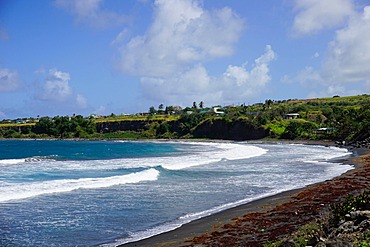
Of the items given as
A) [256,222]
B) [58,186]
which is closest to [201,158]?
[58,186]

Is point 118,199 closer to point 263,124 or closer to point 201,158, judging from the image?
point 201,158

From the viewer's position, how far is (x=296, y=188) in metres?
25.5

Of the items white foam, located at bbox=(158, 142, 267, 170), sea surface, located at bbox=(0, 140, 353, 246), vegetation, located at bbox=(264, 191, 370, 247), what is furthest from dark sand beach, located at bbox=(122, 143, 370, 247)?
white foam, located at bbox=(158, 142, 267, 170)

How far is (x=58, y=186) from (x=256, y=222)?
15542mm

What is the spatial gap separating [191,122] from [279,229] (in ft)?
421

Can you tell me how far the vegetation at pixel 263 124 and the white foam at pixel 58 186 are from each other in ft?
192

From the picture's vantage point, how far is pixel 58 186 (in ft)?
89.7

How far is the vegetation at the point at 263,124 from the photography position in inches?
3588

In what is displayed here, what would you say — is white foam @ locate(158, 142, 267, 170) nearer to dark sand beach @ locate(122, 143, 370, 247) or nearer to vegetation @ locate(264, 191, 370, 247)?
dark sand beach @ locate(122, 143, 370, 247)

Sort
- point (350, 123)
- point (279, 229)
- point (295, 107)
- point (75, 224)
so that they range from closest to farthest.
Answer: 1. point (279, 229)
2. point (75, 224)
3. point (350, 123)
4. point (295, 107)

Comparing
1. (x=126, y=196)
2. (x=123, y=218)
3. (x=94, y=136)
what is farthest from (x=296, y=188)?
(x=94, y=136)

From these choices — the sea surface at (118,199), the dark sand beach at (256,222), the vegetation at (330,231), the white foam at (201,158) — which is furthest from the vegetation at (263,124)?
the vegetation at (330,231)

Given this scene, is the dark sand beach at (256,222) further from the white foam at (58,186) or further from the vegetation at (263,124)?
the vegetation at (263,124)

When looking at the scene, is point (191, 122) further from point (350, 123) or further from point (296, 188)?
point (296, 188)
